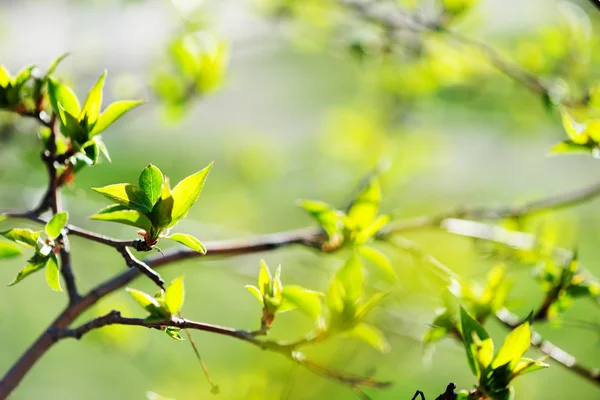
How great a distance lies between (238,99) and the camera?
3.78 metres

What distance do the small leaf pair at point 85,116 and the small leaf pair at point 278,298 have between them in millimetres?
141

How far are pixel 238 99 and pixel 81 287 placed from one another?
2285 mm

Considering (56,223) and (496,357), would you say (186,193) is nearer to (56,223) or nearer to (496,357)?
(56,223)

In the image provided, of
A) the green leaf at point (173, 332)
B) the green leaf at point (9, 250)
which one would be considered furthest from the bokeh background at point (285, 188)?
the green leaf at point (173, 332)

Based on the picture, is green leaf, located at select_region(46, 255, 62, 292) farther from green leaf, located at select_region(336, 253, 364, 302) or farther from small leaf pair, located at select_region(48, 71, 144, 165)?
green leaf, located at select_region(336, 253, 364, 302)

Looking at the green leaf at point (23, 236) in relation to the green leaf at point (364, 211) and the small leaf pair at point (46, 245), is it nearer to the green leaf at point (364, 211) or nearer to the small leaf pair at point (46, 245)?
the small leaf pair at point (46, 245)

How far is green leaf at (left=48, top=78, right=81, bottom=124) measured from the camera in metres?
0.41

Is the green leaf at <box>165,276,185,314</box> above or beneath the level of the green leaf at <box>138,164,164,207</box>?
beneath

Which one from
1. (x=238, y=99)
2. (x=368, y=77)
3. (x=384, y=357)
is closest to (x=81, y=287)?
(x=384, y=357)

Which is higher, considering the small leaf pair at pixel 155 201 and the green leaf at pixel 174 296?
the small leaf pair at pixel 155 201

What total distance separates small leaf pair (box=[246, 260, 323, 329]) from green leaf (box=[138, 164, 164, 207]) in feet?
0.31

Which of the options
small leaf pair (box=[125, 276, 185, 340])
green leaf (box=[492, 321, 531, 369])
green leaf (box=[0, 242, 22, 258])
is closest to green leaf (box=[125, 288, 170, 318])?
small leaf pair (box=[125, 276, 185, 340])

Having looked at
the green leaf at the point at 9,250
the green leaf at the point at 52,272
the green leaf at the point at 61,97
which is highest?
the green leaf at the point at 61,97

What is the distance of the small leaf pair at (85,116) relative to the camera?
406 millimetres
